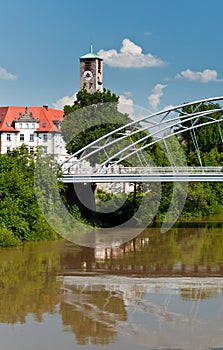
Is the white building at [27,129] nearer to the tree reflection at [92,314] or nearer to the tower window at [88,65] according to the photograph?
the tower window at [88,65]

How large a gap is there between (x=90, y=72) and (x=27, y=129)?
876 cm

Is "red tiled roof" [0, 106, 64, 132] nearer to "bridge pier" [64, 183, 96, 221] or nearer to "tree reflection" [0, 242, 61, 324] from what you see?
"bridge pier" [64, 183, 96, 221]

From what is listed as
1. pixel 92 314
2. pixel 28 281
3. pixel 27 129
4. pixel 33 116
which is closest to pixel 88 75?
pixel 33 116

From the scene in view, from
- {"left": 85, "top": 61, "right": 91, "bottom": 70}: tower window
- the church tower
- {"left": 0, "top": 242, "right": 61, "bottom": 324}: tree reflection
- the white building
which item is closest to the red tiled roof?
the white building

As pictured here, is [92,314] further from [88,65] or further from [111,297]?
[88,65]

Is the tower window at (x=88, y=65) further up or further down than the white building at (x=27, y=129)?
further up

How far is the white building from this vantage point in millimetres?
69375

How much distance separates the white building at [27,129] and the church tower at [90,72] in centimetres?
506

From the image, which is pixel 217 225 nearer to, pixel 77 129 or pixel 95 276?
pixel 77 129

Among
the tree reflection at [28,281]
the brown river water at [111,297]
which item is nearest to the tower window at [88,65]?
the brown river water at [111,297]

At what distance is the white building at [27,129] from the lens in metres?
69.4

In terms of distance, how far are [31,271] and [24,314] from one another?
621cm

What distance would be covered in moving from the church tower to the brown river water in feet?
137

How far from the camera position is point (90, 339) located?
50.8 ft
